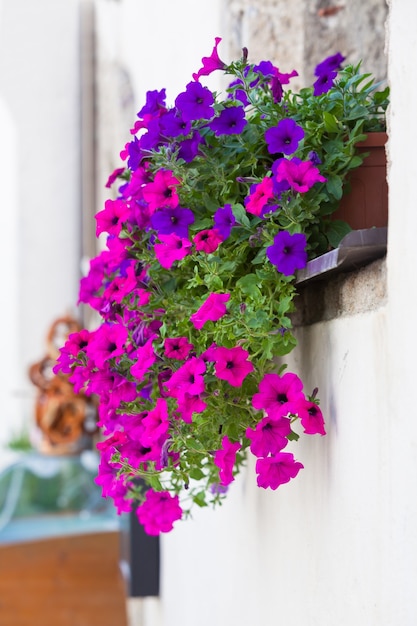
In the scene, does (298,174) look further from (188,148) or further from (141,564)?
(141,564)

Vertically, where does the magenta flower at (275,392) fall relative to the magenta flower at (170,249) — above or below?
below

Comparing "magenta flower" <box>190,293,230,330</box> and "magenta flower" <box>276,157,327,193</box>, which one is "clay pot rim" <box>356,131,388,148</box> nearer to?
"magenta flower" <box>276,157,327,193</box>

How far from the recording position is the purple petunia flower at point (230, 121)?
1121 mm

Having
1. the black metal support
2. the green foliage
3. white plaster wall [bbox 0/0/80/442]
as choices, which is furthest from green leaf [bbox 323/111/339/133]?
white plaster wall [bbox 0/0/80/442]

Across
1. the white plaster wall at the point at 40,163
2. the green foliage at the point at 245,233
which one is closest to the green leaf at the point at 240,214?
the green foliage at the point at 245,233

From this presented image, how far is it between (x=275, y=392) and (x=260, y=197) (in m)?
0.23

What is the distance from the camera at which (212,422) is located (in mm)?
1125

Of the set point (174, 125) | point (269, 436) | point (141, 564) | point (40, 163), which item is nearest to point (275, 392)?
point (269, 436)

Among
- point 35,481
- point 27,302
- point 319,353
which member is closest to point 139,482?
point 319,353

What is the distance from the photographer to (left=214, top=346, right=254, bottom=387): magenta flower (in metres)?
1.02

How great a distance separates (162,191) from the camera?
1.14 meters

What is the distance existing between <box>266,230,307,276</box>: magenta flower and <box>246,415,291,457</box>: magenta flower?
174 millimetres

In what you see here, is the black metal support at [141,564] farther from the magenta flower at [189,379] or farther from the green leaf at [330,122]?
the green leaf at [330,122]

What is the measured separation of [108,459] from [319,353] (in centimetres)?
33
